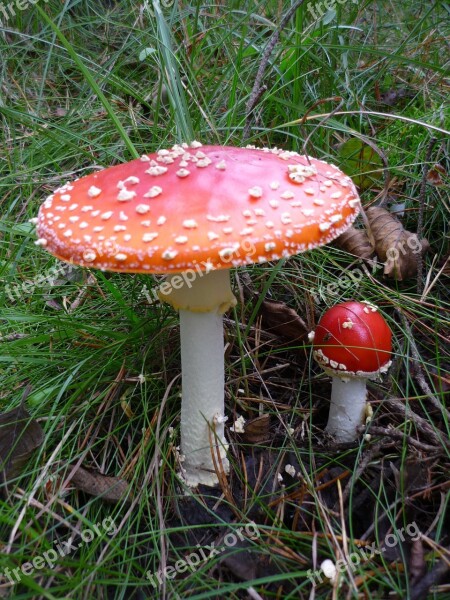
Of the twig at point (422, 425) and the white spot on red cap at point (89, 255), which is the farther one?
the twig at point (422, 425)

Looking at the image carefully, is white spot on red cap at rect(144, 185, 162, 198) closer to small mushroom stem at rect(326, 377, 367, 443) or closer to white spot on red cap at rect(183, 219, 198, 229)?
white spot on red cap at rect(183, 219, 198, 229)

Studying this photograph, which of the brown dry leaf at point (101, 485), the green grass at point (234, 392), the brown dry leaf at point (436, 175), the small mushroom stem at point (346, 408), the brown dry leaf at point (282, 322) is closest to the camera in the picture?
the green grass at point (234, 392)

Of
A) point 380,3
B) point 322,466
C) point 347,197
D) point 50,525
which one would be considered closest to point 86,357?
point 50,525

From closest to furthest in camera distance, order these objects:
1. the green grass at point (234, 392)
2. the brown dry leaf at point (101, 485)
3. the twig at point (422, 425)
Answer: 1. the green grass at point (234, 392)
2. the brown dry leaf at point (101, 485)
3. the twig at point (422, 425)

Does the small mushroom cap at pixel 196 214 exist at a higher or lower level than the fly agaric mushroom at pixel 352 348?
higher

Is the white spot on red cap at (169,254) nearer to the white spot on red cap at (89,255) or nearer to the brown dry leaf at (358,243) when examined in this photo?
the white spot on red cap at (89,255)

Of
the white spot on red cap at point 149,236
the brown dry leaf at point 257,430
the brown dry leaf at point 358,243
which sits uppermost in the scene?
the white spot on red cap at point 149,236

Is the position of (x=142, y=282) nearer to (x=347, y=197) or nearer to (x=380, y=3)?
(x=347, y=197)

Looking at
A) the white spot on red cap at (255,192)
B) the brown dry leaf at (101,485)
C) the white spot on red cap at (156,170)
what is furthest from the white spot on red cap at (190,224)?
the brown dry leaf at (101,485)
